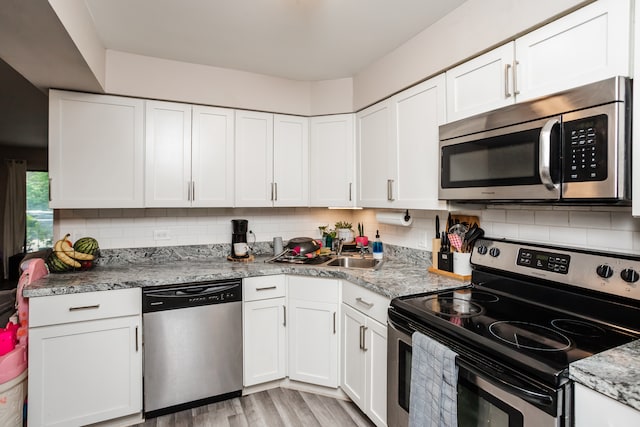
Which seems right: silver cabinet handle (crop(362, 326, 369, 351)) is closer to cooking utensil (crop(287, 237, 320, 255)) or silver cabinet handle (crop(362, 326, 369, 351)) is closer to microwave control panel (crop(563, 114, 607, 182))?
cooking utensil (crop(287, 237, 320, 255))

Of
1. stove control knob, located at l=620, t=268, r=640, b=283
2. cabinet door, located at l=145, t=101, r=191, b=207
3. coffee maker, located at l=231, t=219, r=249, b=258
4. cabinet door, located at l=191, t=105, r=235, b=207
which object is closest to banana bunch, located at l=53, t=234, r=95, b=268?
cabinet door, located at l=145, t=101, r=191, b=207

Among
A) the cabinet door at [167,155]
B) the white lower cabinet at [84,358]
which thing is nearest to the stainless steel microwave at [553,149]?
the cabinet door at [167,155]

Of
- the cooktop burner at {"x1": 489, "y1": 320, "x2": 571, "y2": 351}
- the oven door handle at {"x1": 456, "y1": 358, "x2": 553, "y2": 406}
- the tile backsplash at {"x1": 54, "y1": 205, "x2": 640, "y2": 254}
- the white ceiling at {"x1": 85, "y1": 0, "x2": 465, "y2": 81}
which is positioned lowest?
the oven door handle at {"x1": 456, "y1": 358, "x2": 553, "y2": 406}

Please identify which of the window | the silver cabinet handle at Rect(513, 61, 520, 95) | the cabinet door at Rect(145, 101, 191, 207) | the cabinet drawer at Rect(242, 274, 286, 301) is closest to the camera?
the silver cabinet handle at Rect(513, 61, 520, 95)

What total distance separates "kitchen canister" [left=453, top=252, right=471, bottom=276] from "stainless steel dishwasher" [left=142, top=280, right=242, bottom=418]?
4.52 feet

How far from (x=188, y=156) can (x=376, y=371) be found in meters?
1.94

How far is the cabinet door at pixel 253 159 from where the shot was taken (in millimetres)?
2670

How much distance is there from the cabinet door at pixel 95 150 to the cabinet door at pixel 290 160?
100cm

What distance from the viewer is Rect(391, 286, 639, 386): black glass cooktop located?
1.06 metres

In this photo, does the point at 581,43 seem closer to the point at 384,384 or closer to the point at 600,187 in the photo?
the point at 600,187

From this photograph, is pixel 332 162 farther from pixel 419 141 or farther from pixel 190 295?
pixel 190 295

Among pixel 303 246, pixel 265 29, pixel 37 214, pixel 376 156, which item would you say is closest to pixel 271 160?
pixel 303 246

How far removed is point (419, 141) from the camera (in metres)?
2.08

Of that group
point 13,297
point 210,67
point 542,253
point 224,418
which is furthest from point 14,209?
point 542,253
